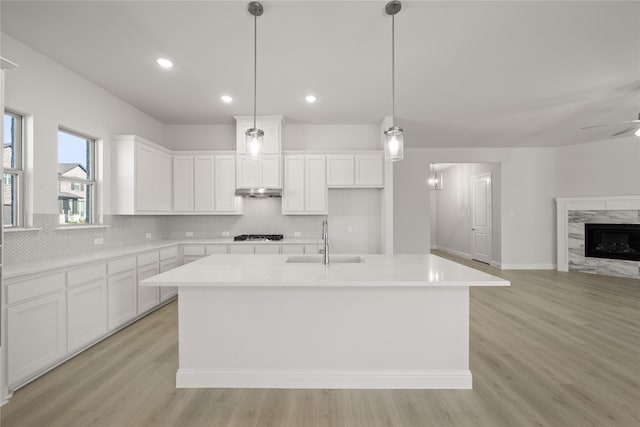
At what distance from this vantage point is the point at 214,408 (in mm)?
1994

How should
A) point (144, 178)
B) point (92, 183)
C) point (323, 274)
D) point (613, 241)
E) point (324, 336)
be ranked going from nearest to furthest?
point (323, 274)
point (324, 336)
point (92, 183)
point (144, 178)
point (613, 241)

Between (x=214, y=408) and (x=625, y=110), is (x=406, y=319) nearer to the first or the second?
(x=214, y=408)

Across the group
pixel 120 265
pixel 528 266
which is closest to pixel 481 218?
pixel 528 266

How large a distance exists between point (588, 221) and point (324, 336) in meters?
6.91

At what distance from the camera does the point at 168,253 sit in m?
4.19

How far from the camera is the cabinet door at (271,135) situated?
15.8 ft

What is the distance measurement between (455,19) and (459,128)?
131 inches

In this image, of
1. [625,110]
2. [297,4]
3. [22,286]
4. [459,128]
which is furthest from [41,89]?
[625,110]

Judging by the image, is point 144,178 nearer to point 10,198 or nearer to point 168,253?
point 168,253

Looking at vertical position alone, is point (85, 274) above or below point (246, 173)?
below

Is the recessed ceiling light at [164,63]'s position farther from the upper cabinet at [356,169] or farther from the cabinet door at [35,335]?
the upper cabinet at [356,169]

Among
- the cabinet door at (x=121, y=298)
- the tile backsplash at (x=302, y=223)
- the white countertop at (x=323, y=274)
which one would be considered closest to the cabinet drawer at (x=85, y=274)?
the cabinet door at (x=121, y=298)

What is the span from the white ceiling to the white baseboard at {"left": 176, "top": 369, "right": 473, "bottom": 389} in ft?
9.30

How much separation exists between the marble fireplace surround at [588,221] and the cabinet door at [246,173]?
660cm
